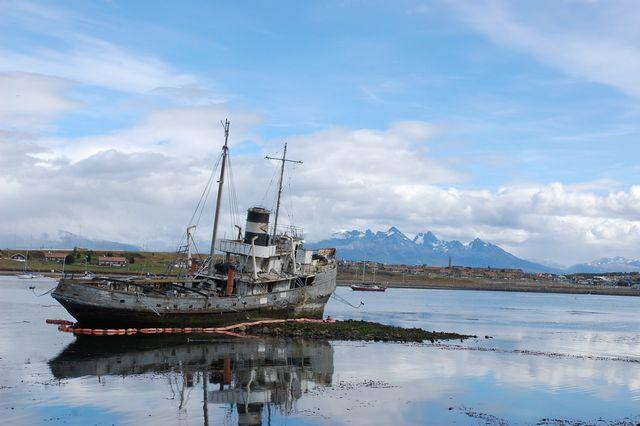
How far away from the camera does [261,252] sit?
53250mm

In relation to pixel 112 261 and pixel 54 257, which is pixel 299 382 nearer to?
pixel 112 261

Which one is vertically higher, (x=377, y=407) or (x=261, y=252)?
(x=261, y=252)

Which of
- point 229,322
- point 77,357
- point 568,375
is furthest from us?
point 229,322

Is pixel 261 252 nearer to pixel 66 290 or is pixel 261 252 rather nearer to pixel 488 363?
pixel 66 290

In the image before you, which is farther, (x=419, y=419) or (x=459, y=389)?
(x=459, y=389)

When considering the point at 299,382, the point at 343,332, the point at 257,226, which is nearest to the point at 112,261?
the point at 257,226

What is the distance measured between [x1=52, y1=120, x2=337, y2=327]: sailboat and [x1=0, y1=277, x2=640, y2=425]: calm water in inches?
90.3

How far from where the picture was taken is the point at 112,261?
17362 centimetres

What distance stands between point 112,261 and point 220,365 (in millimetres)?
145200

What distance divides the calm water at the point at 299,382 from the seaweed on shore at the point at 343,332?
2.32 metres

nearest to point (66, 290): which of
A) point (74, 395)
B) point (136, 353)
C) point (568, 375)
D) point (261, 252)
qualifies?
point (136, 353)

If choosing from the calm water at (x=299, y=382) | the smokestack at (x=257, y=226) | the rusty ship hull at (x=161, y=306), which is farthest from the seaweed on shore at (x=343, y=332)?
the smokestack at (x=257, y=226)

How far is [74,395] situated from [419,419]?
13537 millimetres

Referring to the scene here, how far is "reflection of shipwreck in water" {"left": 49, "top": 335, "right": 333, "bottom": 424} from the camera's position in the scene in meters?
29.2
